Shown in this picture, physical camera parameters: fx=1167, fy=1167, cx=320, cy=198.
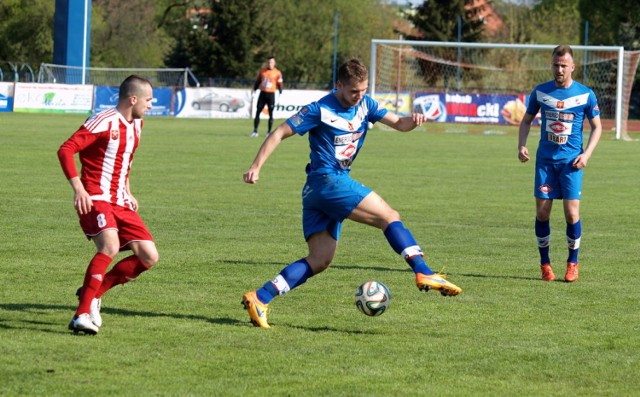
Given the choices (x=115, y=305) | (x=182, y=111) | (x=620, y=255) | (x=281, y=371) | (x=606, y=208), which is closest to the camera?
(x=281, y=371)

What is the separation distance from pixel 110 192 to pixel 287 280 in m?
1.21

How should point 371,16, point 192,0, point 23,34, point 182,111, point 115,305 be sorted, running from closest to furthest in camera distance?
point 115,305 < point 182,111 < point 23,34 < point 192,0 < point 371,16

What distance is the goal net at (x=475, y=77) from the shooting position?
36.1 metres

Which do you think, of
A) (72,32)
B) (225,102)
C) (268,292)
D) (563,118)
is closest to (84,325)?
(268,292)

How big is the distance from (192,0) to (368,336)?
76.8m

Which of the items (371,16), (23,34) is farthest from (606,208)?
(371,16)

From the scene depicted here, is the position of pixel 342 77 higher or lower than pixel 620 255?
higher

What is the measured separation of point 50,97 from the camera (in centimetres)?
4091

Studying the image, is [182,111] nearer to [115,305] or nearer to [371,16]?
[115,305]

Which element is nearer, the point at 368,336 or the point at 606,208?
the point at 368,336

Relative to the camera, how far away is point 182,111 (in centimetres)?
4384

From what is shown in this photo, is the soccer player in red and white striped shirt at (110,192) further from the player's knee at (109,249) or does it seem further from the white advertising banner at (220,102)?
the white advertising banner at (220,102)

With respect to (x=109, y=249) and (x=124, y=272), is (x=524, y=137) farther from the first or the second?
(x=109, y=249)

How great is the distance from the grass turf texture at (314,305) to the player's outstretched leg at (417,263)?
0.28 m
